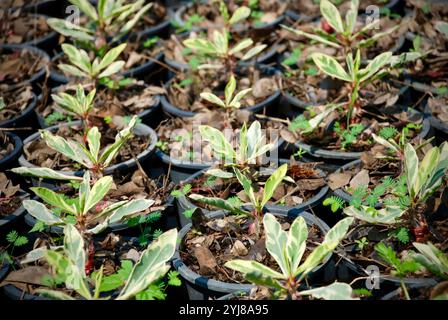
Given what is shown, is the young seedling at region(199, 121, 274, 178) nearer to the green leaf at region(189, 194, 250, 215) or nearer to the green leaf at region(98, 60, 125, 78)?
the green leaf at region(189, 194, 250, 215)

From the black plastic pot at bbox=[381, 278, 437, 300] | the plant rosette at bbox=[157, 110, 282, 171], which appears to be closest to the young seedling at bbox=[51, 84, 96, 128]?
the plant rosette at bbox=[157, 110, 282, 171]

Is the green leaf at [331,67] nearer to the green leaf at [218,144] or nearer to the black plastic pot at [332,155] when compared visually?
the black plastic pot at [332,155]

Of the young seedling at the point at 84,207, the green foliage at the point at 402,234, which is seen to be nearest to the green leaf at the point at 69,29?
the young seedling at the point at 84,207

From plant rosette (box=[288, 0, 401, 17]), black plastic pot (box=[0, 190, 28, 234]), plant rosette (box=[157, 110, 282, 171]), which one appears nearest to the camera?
black plastic pot (box=[0, 190, 28, 234])

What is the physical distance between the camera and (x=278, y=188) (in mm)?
1730

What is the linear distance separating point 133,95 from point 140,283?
1280 millimetres

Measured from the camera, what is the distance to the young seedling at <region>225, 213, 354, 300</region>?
120 centimetres

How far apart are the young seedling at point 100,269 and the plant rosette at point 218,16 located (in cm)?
156

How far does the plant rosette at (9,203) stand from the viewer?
1688mm

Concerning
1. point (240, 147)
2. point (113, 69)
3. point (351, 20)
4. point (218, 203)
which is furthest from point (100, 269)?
point (351, 20)

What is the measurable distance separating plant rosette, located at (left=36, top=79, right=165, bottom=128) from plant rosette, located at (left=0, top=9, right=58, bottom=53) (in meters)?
0.58

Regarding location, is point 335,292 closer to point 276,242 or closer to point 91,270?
point 276,242

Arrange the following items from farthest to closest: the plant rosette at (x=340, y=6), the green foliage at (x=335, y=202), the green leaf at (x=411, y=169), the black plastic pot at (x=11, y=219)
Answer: the plant rosette at (x=340, y=6)
the black plastic pot at (x=11, y=219)
the green foliage at (x=335, y=202)
the green leaf at (x=411, y=169)
